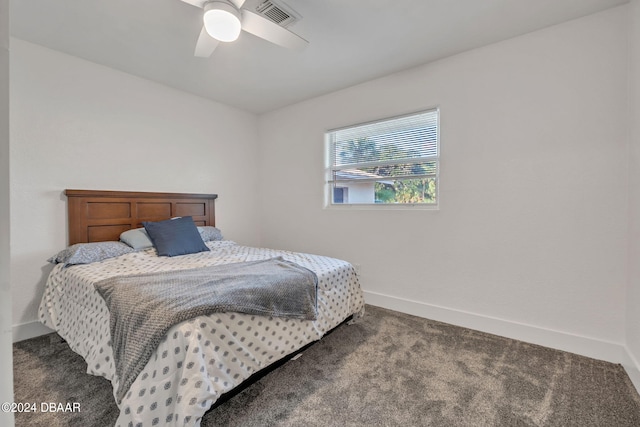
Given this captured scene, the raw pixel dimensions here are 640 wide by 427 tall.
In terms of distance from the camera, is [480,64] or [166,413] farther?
[480,64]

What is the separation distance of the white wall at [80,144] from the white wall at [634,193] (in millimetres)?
3889

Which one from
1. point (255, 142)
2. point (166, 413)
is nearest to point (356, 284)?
point (166, 413)

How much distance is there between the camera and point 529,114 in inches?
86.7

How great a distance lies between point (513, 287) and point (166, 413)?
2.54m

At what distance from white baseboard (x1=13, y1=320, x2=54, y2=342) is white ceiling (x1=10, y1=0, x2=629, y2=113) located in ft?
7.77

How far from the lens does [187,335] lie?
1248 mm

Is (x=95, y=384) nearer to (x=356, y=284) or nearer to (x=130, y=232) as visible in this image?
(x=130, y=232)

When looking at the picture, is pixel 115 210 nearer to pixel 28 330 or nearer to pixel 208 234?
pixel 208 234

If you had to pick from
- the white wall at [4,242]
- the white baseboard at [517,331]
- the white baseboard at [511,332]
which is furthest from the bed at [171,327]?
the white wall at [4,242]

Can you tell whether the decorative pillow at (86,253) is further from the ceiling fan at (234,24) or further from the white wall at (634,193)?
the white wall at (634,193)

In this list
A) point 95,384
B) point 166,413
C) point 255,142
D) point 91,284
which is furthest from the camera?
point 255,142

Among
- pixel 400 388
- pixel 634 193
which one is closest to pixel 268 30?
pixel 400 388

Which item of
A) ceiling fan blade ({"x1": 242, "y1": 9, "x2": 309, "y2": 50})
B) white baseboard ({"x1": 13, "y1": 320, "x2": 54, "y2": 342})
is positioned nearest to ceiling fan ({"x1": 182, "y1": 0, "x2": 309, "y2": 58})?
ceiling fan blade ({"x1": 242, "y1": 9, "x2": 309, "y2": 50})

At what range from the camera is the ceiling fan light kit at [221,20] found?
5.32 feet
